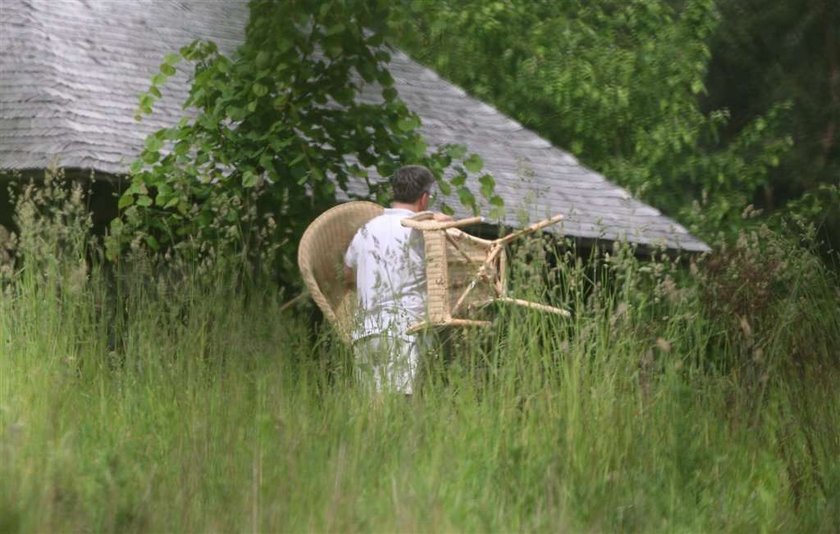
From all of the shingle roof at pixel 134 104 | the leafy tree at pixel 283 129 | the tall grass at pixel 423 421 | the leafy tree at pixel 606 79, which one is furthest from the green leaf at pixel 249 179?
the leafy tree at pixel 606 79

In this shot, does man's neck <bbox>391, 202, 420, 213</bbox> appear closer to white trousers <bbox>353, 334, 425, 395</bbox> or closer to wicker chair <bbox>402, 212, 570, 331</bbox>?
wicker chair <bbox>402, 212, 570, 331</bbox>

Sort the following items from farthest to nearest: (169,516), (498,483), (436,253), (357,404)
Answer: (436,253)
(357,404)
(498,483)
(169,516)

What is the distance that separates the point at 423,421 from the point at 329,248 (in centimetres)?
253

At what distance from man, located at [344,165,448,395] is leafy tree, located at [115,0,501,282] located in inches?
46.8

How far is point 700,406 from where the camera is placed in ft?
20.6

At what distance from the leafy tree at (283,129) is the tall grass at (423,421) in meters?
1.86

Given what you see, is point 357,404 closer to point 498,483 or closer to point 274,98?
point 498,483

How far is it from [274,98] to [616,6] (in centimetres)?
1406

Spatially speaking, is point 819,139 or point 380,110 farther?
point 819,139

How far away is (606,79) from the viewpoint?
20375 mm

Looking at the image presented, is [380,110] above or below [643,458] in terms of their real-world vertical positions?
above

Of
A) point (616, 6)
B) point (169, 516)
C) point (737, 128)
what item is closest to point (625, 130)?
point (616, 6)

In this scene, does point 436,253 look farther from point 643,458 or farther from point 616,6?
point 616,6

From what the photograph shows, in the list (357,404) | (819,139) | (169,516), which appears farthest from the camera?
(819,139)
